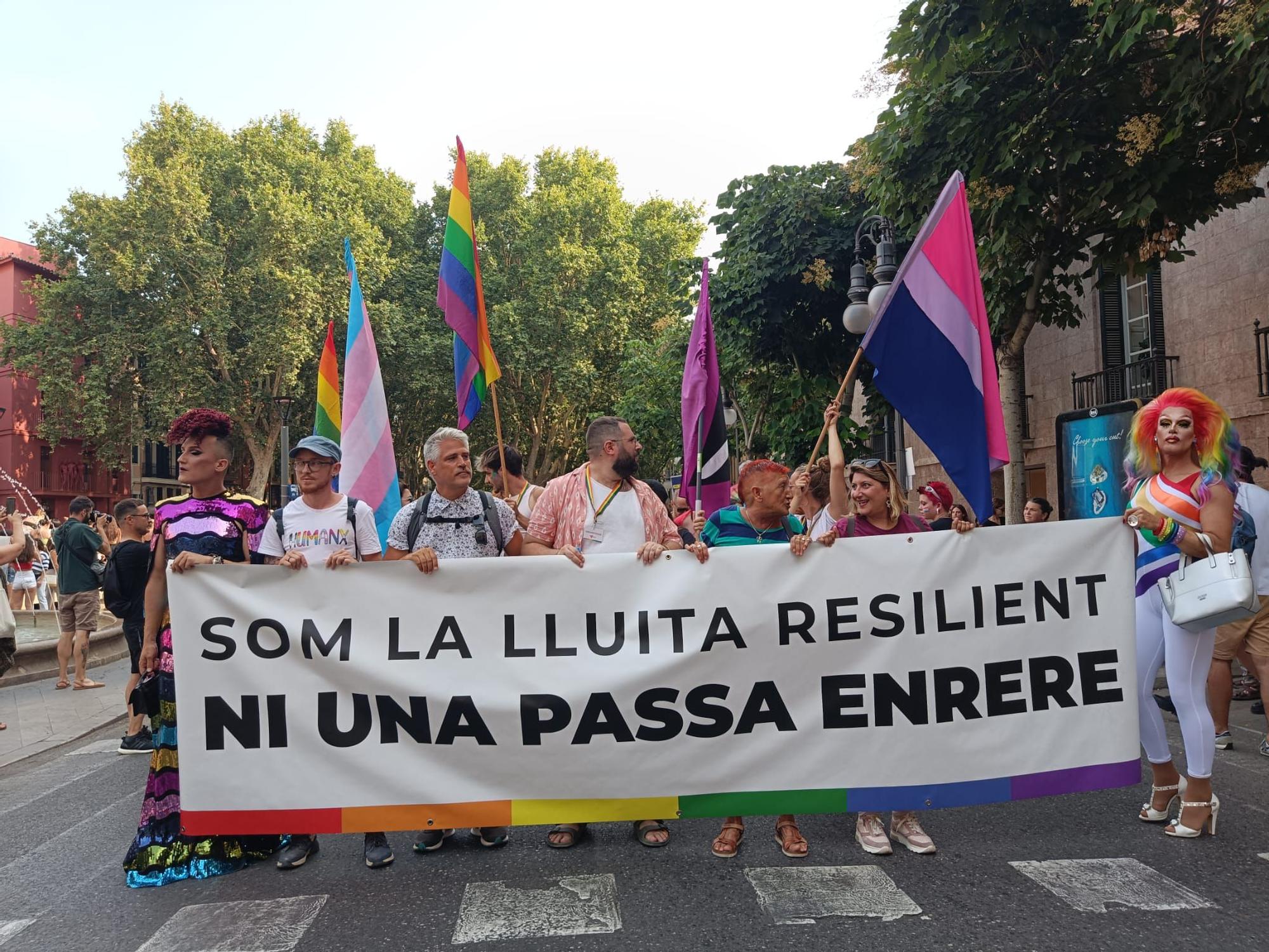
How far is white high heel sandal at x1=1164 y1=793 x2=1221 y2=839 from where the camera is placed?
14.5 feet

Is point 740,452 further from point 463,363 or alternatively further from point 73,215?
point 73,215

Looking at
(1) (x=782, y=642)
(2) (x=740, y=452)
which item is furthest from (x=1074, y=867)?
(2) (x=740, y=452)

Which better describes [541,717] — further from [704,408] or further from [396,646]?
[704,408]

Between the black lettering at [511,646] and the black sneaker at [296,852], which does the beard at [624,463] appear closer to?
the black lettering at [511,646]

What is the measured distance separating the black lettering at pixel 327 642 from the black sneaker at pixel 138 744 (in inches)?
144

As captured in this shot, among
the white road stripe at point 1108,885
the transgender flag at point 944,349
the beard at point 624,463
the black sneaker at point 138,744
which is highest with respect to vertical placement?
the transgender flag at point 944,349

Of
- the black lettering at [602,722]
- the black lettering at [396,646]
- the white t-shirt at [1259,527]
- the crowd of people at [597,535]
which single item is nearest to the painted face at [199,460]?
the crowd of people at [597,535]

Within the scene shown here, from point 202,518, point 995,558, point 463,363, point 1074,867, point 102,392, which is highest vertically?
point 102,392

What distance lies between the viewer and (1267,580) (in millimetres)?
5723

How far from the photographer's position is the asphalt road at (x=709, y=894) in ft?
11.6

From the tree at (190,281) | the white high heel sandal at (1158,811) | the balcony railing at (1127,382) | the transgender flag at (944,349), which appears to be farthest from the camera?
the tree at (190,281)

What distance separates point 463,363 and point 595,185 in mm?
36080

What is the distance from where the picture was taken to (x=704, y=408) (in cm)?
681

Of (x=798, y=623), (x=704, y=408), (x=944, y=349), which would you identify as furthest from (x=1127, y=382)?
(x=798, y=623)
